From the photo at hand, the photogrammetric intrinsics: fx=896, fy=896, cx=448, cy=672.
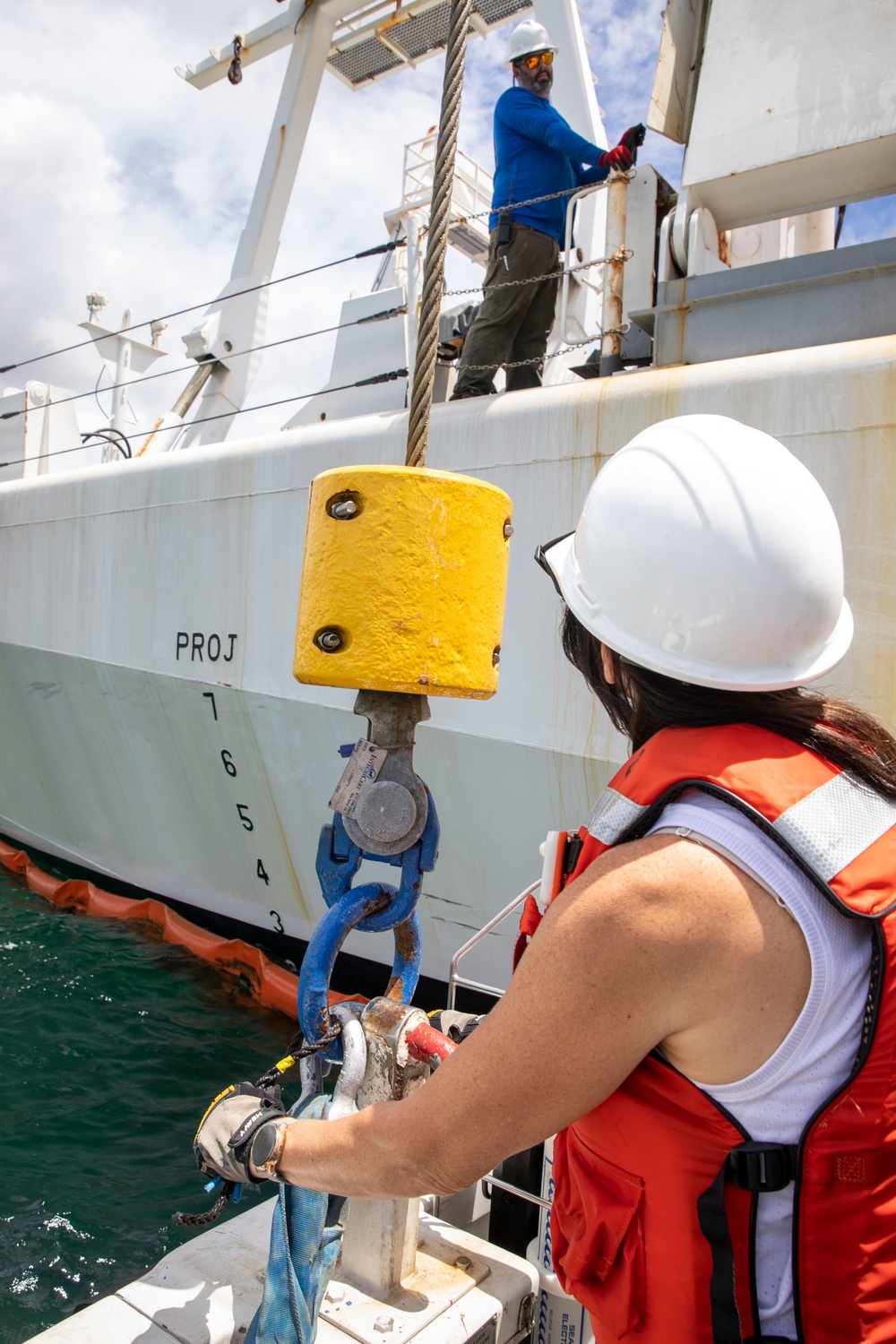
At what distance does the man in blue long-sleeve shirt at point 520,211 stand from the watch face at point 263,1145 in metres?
3.52

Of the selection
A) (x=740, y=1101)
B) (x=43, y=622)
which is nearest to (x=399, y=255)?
(x=43, y=622)

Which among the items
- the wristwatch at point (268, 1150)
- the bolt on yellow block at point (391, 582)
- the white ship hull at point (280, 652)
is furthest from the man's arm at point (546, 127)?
the wristwatch at point (268, 1150)

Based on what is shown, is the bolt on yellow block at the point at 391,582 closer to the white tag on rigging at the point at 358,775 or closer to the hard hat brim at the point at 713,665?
the white tag on rigging at the point at 358,775

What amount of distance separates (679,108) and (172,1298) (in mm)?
4684

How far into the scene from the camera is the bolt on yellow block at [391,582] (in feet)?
4.96

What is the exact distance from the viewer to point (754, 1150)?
88cm

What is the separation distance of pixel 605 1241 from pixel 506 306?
386 centimetres

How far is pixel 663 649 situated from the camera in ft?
3.49

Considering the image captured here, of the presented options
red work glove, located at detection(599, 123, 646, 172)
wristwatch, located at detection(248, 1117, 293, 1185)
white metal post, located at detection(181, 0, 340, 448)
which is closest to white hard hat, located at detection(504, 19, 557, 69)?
red work glove, located at detection(599, 123, 646, 172)

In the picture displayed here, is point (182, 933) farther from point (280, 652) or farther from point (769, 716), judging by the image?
point (769, 716)

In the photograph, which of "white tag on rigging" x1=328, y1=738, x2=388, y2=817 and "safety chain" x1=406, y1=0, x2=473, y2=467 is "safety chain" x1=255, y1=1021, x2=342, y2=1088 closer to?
"white tag on rigging" x1=328, y1=738, x2=388, y2=817

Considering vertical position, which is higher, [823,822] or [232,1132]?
[823,822]

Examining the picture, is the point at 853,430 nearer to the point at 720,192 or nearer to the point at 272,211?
the point at 720,192

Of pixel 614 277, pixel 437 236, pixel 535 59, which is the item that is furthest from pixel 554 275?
pixel 437 236
